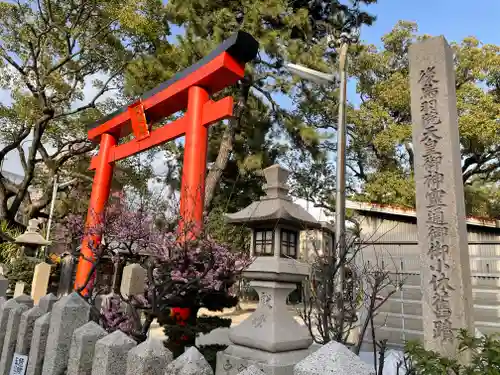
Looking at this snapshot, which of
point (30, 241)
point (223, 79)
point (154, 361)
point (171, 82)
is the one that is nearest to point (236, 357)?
point (154, 361)

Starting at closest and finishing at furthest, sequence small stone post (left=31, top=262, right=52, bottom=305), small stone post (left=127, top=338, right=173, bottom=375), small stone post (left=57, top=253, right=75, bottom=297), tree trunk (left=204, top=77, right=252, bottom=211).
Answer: small stone post (left=127, top=338, right=173, bottom=375)
small stone post (left=31, top=262, right=52, bottom=305)
tree trunk (left=204, top=77, right=252, bottom=211)
small stone post (left=57, top=253, right=75, bottom=297)

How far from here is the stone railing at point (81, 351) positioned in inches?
57.0

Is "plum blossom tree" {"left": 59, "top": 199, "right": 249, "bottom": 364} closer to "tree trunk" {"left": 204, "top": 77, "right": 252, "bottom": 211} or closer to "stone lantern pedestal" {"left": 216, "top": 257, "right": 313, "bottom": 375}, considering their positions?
"stone lantern pedestal" {"left": 216, "top": 257, "right": 313, "bottom": 375}

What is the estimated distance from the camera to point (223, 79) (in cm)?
864

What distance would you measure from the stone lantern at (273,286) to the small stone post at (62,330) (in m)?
2.21

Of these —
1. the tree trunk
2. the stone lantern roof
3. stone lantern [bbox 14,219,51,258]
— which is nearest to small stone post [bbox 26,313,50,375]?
the stone lantern roof

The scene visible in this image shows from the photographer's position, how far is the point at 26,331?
2.90 meters

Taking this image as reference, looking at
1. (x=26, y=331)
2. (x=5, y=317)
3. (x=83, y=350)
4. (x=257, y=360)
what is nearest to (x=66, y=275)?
(x=5, y=317)

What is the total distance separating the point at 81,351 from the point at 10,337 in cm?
130

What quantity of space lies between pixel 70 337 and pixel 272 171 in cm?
323

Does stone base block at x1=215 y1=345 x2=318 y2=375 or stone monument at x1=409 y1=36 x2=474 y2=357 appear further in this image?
stone base block at x1=215 y1=345 x2=318 y2=375

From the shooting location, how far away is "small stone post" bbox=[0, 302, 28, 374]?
3.02 meters

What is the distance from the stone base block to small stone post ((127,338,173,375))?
2240mm

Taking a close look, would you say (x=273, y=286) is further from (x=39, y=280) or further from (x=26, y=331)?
(x=39, y=280)
